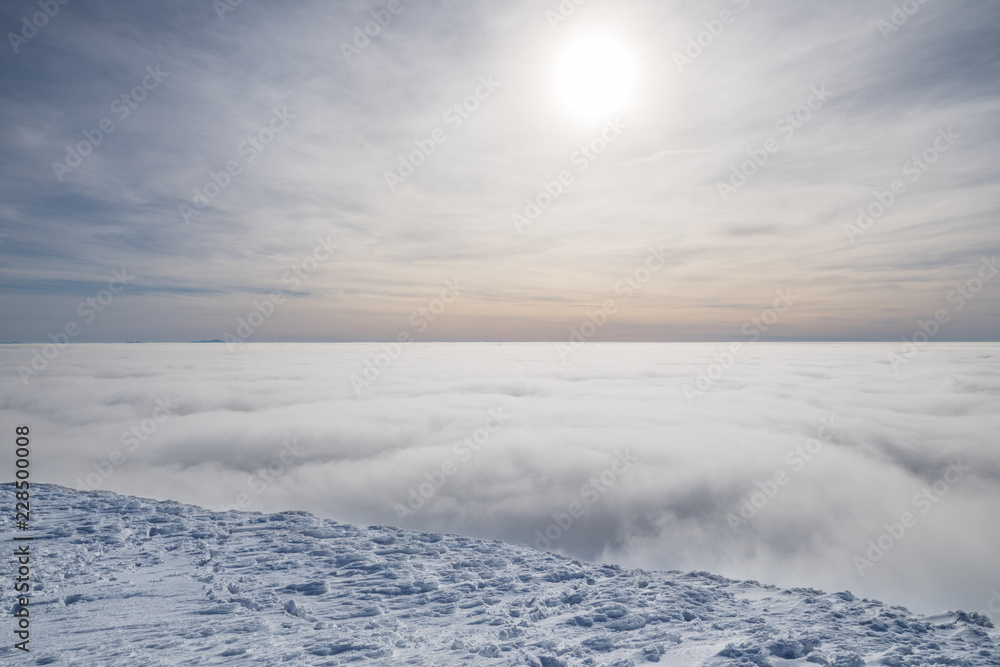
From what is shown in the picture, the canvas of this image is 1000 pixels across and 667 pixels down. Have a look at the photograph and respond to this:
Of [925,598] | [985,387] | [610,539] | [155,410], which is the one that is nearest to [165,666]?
[610,539]

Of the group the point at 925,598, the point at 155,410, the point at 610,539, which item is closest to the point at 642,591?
the point at 610,539

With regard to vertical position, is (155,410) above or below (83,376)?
below

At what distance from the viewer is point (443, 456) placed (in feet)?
88.5

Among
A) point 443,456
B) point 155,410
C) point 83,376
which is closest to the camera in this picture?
point 443,456

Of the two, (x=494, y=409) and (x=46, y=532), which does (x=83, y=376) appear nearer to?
(x=494, y=409)

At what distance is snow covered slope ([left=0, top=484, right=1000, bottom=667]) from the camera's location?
21.0 ft

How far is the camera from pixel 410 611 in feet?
25.5

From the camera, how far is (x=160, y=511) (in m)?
13.2

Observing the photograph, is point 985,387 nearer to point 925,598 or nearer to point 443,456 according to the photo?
point 925,598

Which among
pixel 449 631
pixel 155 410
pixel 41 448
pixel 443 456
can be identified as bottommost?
pixel 449 631

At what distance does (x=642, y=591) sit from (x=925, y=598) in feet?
42.1

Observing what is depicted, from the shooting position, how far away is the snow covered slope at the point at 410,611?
6406 mm

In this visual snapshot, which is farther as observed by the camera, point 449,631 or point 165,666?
point 449,631

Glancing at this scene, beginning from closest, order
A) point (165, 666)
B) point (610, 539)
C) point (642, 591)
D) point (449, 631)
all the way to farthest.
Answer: point (165, 666), point (449, 631), point (642, 591), point (610, 539)
